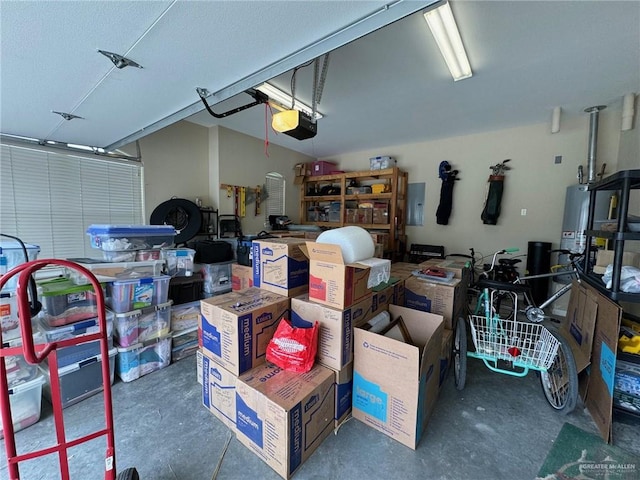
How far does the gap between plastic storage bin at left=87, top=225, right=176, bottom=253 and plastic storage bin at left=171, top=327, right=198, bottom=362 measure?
2.99ft

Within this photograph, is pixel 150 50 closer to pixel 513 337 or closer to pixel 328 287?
pixel 328 287

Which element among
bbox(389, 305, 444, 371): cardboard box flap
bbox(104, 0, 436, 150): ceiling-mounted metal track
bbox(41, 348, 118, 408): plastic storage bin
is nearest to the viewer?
bbox(104, 0, 436, 150): ceiling-mounted metal track

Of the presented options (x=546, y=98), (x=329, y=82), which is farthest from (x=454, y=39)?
(x=546, y=98)

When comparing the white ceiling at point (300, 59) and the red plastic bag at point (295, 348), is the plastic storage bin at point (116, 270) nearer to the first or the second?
the white ceiling at point (300, 59)

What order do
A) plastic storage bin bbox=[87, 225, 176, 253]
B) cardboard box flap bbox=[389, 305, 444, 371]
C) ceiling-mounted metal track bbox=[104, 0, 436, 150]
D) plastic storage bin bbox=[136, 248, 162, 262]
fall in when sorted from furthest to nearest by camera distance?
plastic storage bin bbox=[136, 248, 162, 262] < plastic storage bin bbox=[87, 225, 176, 253] < cardboard box flap bbox=[389, 305, 444, 371] < ceiling-mounted metal track bbox=[104, 0, 436, 150]

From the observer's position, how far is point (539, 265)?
383 cm

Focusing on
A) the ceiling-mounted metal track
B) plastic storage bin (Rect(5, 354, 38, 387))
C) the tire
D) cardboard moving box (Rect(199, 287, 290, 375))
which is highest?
the ceiling-mounted metal track

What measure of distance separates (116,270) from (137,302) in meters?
0.34

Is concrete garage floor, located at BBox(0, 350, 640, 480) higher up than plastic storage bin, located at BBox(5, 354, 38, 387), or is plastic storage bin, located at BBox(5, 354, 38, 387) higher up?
plastic storage bin, located at BBox(5, 354, 38, 387)

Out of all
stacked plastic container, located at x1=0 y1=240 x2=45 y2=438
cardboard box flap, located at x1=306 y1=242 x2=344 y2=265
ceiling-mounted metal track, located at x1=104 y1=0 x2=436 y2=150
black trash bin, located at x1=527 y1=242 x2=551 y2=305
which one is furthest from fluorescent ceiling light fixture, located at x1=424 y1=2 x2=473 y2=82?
stacked plastic container, located at x1=0 y1=240 x2=45 y2=438

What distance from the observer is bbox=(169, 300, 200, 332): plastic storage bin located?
2.58 m

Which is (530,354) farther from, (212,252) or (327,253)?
(212,252)

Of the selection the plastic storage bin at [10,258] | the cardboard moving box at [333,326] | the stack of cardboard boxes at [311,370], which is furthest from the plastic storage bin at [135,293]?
the cardboard moving box at [333,326]

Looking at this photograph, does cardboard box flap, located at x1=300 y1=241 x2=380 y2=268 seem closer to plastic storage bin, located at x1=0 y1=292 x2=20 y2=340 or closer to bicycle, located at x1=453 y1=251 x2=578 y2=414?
bicycle, located at x1=453 y1=251 x2=578 y2=414
